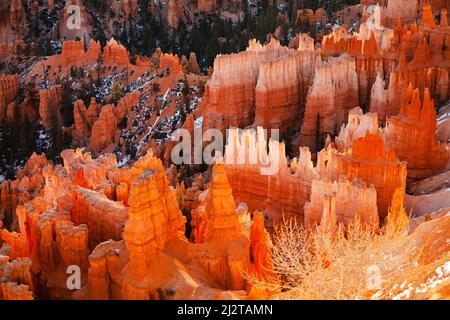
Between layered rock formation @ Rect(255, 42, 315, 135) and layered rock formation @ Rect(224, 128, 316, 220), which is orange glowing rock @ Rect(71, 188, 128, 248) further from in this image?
layered rock formation @ Rect(255, 42, 315, 135)

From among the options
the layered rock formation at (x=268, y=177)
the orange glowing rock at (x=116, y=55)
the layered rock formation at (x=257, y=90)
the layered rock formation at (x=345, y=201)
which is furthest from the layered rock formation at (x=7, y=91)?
the layered rock formation at (x=345, y=201)

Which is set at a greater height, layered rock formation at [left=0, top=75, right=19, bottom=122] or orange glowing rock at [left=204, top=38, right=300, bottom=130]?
orange glowing rock at [left=204, top=38, right=300, bottom=130]

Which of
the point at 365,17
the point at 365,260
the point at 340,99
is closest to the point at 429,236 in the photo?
the point at 365,260

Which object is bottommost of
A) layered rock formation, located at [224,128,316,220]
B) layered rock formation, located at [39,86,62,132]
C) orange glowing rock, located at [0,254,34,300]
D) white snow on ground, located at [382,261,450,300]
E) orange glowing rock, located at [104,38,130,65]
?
layered rock formation, located at [39,86,62,132]

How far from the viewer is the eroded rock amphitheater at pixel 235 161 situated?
14867 mm

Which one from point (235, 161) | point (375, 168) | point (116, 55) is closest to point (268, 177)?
point (235, 161)

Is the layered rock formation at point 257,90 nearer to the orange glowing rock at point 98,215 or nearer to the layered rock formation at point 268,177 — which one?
the layered rock formation at point 268,177

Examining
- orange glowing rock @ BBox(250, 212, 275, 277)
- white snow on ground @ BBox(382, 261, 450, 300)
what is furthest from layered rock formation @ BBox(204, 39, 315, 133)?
white snow on ground @ BBox(382, 261, 450, 300)

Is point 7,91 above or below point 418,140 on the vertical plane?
below

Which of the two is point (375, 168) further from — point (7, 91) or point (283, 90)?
point (7, 91)

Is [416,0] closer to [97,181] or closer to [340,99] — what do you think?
[340,99]

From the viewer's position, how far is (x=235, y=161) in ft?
82.1

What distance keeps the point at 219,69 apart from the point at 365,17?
15980 mm

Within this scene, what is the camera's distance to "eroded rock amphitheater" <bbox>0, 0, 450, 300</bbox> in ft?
48.8
